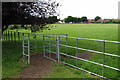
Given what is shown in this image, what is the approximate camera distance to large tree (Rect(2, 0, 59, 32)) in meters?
10.5

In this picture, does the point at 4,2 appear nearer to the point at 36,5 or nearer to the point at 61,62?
the point at 36,5

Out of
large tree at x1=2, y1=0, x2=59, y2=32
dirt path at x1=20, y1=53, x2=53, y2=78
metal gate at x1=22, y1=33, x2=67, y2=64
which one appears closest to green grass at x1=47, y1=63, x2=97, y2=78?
dirt path at x1=20, y1=53, x2=53, y2=78

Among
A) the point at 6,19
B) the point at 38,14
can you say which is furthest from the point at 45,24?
the point at 6,19

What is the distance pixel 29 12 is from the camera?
11633mm

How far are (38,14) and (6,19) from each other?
227 cm

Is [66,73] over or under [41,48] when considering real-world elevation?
under

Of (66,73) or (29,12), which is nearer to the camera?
(66,73)

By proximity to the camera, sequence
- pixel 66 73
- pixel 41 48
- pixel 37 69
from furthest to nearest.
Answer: pixel 41 48, pixel 37 69, pixel 66 73

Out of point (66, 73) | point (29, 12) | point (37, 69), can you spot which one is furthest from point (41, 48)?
point (66, 73)

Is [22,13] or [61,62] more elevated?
[22,13]

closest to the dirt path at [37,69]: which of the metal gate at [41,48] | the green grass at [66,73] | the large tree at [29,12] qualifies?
the green grass at [66,73]

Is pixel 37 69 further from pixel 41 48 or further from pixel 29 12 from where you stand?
pixel 29 12

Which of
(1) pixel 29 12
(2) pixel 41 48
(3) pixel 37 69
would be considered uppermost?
(1) pixel 29 12

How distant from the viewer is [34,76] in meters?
5.62
